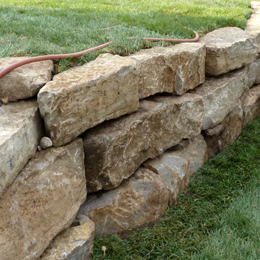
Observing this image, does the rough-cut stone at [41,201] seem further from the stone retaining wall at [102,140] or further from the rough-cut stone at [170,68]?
the rough-cut stone at [170,68]

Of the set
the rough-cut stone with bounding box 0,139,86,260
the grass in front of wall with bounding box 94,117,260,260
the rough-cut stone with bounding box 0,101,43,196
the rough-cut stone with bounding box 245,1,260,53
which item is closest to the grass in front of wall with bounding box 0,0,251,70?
the rough-cut stone with bounding box 245,1,260,53

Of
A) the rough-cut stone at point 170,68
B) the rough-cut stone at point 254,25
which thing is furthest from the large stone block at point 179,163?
the rough-cut stone at point 254,25

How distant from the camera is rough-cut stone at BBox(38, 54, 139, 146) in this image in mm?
2258

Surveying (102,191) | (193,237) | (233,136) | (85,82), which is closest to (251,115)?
(233,136)

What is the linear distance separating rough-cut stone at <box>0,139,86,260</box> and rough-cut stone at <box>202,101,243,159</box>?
1.96 meters

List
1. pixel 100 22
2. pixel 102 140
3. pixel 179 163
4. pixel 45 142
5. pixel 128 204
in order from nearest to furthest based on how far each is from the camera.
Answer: pixel 45 142, pixel 102 140, pixel 128 204, pixel 179 163, pixel 100 22

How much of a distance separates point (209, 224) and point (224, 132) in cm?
151

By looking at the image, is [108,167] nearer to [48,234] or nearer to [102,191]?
[102,191]

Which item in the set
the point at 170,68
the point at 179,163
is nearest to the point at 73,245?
the point at 179,163

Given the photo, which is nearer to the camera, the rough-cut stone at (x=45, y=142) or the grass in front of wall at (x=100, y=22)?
the rough-cut stone at (x=45, y=142)

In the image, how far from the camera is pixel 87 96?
2.42 metres

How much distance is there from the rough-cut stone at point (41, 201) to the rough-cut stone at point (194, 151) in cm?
135

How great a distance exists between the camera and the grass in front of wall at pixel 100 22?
3.27 meters

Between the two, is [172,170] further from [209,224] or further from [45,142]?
[45,142]
